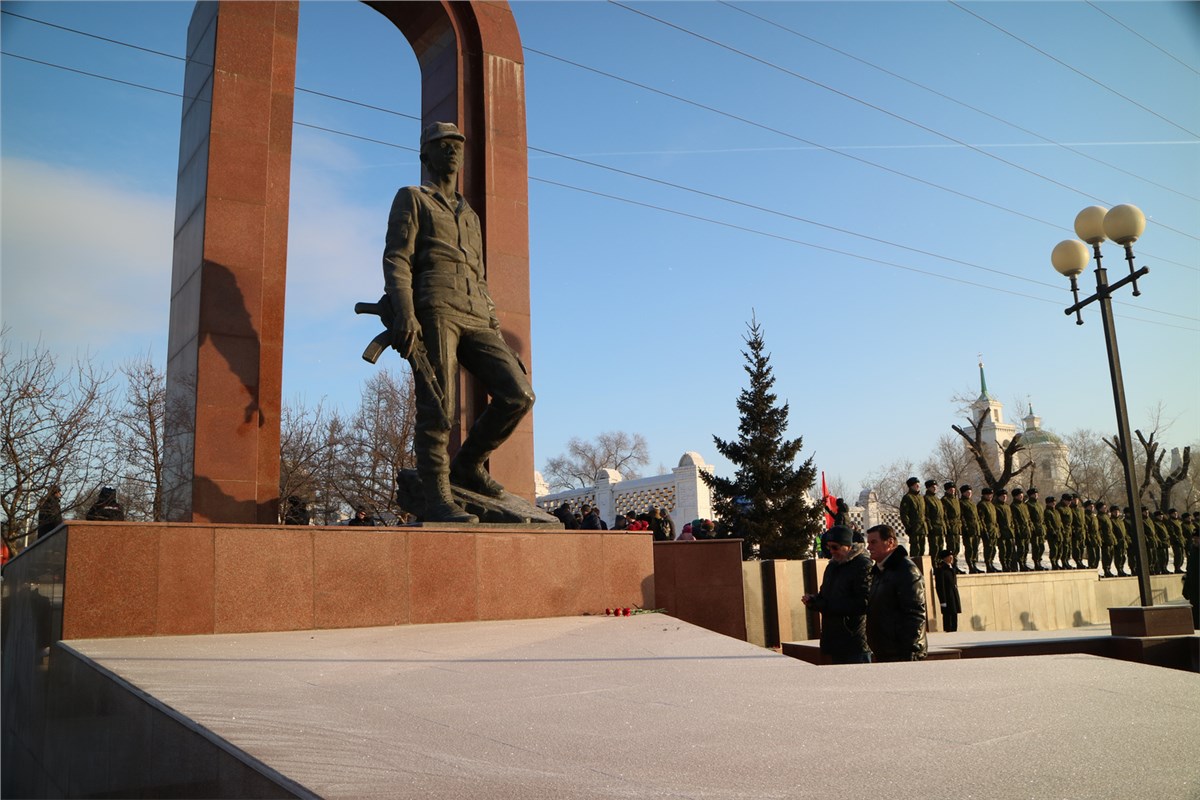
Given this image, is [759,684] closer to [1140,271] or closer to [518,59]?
[1140,271]

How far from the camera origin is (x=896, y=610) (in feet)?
19.7

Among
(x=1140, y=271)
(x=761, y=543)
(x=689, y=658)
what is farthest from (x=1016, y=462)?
(x=689, y=658)

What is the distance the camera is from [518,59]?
12219mm

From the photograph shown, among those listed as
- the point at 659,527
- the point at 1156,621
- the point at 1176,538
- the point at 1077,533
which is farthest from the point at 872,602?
the point at 1176,538

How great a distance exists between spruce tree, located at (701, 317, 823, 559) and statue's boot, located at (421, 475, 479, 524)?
14903 millimetres

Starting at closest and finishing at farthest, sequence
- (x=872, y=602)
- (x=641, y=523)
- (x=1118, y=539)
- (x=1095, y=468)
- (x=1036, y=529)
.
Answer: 1. (x=872, y=602)
2. (x=641, y=523)
3. (x=1036, y=529)
4. (x=1118, y=539)
5. (x=1095, y=468)

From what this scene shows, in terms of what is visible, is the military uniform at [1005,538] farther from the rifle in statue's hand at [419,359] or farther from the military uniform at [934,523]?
the rifle in statue's hand at [419,359]

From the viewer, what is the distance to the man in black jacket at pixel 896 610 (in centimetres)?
591

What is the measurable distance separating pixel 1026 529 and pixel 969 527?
239cm

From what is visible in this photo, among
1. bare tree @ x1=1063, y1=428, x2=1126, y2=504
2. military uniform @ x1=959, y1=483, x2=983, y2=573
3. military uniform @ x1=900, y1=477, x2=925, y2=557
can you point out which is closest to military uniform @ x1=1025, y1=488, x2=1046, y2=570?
military uniform @ x1=959, y1=483, x2=983, y2=573

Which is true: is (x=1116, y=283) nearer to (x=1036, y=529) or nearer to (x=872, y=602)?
(x=872, y=602)

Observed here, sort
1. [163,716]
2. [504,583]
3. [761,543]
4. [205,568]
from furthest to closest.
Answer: [761,543], [504,583], [205,568], [163,716]

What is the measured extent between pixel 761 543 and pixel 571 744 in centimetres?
2034

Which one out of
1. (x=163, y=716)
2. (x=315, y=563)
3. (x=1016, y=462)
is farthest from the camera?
(x=1016, y=462)
